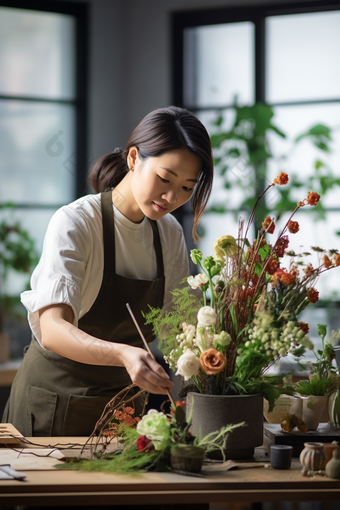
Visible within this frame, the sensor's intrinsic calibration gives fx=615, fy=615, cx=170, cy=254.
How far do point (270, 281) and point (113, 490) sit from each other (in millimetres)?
573

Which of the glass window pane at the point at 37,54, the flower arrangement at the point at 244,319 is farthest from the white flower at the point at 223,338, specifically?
the glass window pane at the point at 37,54

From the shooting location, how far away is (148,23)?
4293 mm

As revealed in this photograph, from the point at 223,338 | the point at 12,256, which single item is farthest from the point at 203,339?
the point at 12,256

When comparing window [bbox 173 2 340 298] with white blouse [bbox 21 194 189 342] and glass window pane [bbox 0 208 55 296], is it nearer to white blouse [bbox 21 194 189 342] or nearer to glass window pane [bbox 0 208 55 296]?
glass window pane [bbox 0 208 55 296]

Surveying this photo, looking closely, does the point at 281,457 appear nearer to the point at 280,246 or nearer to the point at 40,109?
the point at 280,246

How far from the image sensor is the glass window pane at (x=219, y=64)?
165 inches

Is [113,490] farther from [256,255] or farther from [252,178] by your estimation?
[252,178]

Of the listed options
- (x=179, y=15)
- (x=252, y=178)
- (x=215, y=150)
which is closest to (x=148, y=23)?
(x=179, y=15)

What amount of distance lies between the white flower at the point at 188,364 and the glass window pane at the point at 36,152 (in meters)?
2.99

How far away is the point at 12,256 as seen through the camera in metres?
3.80

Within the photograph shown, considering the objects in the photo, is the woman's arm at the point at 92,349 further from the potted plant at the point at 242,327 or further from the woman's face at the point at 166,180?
the woman's face at the point at 166,180

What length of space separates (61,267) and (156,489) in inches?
24.7

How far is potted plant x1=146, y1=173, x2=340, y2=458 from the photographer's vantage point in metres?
1.35

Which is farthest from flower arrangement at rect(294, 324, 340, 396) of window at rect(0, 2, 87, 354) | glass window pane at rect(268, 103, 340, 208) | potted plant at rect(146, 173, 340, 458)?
window at rect(0, 2, 87, 354)
